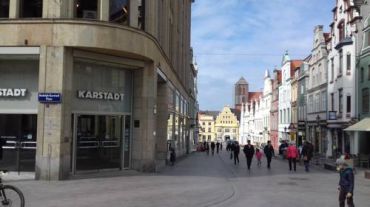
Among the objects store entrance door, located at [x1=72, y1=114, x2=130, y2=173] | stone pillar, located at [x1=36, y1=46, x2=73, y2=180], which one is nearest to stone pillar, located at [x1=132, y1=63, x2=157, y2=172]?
store entrance door, located at [x1=72, y1=114, x2=130, y2=173]

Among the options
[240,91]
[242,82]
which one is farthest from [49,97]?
[240,91]

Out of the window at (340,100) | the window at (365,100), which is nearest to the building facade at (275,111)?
the window at (340,100)

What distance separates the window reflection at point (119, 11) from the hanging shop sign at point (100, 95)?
304 cm

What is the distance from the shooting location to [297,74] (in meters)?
73.3

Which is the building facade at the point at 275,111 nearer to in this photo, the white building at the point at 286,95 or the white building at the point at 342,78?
the white building at the point at 286,95

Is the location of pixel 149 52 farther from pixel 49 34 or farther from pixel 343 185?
pixel 343 185

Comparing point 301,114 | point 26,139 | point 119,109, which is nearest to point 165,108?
point 119,109

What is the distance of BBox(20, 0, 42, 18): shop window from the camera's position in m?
20.5

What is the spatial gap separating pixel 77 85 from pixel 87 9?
299 cm

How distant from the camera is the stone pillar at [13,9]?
20234mm

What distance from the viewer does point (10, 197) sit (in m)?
11.2

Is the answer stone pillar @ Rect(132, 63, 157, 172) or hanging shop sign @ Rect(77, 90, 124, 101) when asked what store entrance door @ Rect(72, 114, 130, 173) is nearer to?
stone pillar @ Rect(132, 63, 157, 172)

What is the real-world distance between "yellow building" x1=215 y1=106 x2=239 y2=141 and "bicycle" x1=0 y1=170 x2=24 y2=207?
157101 millimetres

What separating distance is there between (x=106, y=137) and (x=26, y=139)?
362cm
